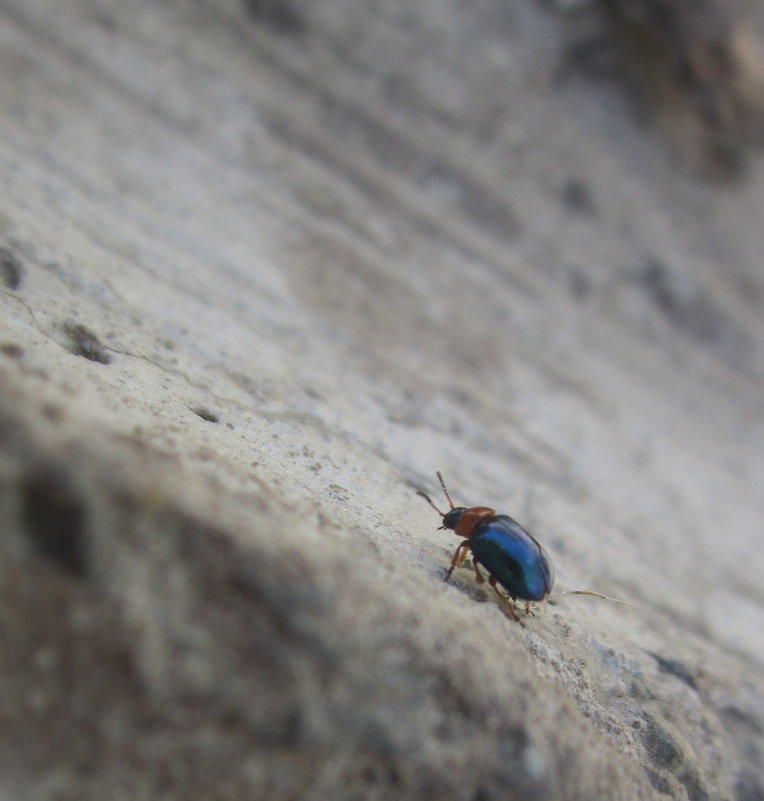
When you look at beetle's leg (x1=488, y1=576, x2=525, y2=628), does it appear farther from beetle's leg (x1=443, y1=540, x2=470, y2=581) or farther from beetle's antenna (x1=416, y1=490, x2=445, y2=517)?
beetle's antenna (x1=416, y1=490, x2=445, y2=517)

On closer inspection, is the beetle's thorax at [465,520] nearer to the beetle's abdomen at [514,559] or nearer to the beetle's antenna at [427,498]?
the beetle's abdomen at [514,559]

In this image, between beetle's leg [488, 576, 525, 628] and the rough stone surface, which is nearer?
the rough stone surface

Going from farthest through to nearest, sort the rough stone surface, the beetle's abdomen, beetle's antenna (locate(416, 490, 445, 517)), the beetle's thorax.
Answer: beetle's antenna (locate(416, 490, 445, 517)) → the beetle's thorax → the beetle's abdomen → the rough stone surface

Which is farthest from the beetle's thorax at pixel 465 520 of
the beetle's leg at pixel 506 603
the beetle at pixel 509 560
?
the beetle's leg at pixel 506 603

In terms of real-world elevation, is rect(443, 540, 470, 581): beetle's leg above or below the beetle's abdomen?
below

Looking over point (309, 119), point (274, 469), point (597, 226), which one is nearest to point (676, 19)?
point (597, 226)

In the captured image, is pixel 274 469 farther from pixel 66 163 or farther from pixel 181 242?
pixel 66 163

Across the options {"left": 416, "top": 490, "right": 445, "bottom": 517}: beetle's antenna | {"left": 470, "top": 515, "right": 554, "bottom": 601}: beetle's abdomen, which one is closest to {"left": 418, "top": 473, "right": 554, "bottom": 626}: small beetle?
{"left": 470, "top": 515, "right": 554, "bottom": 601}: beetle's abdomen
